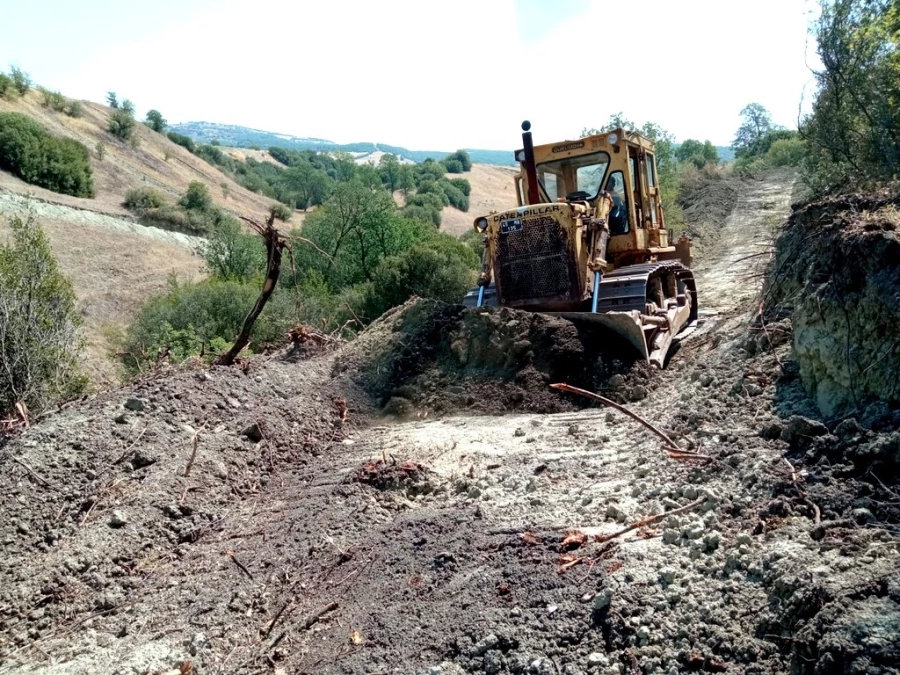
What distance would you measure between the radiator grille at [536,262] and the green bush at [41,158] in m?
35.2

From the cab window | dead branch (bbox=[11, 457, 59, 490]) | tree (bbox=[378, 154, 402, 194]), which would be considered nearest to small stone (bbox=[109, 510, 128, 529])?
dead branch (bbox=[11, 457, 59, 490])

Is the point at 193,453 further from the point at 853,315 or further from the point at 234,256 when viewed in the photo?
the point at 234,256

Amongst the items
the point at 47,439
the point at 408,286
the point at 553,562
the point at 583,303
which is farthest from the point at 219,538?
the point at 408,286

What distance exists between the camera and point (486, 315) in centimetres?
873

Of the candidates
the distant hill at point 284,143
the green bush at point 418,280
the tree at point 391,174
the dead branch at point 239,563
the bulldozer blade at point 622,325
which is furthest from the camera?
the distant hill at point 284,143

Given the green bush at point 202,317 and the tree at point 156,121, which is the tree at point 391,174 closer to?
the tree at point 156,121

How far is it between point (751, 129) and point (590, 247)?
171 feet

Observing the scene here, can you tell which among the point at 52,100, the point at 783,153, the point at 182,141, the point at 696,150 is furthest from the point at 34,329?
the point at 182,141

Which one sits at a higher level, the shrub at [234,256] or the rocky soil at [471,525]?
the shrub at [234,256]

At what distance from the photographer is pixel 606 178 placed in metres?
9.98

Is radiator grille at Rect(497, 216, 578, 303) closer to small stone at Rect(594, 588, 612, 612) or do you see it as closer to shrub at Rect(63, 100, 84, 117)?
small stone at Rect(594, 588, 612, 612)

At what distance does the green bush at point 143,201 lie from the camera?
3906cm

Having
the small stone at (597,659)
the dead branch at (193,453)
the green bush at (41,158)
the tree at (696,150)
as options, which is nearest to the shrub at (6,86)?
the green bush at (41,158)

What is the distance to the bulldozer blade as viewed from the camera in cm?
805
